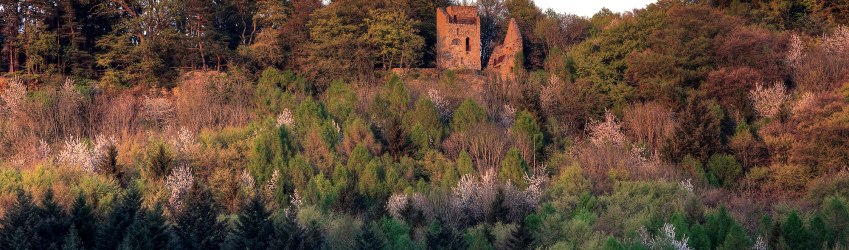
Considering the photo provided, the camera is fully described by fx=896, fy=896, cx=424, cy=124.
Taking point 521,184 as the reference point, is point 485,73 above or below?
above

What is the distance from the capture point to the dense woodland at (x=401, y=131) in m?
22.7

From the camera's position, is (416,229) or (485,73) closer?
(416,229)

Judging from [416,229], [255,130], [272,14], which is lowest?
[416,229]

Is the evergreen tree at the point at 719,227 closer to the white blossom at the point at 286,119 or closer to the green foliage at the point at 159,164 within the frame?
the white blossom at the point at 286,119

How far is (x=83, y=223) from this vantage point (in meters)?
20.7

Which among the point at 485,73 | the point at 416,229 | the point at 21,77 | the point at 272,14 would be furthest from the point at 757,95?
the point at 21,77

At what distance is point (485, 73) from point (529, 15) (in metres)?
7.93

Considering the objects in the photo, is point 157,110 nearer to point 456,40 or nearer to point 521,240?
point 456,40

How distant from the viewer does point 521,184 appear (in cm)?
2916

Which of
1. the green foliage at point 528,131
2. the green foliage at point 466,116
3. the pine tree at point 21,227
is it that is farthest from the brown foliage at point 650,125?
the pine tree at point 21,227

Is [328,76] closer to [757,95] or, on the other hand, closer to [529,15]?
[529,15]

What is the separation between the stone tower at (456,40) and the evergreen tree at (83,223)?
2584 centimetres

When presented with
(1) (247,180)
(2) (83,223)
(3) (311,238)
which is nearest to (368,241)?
(3) (311,238)

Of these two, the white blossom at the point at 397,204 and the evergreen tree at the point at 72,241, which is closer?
the evergreen tree at the point at 72,241
